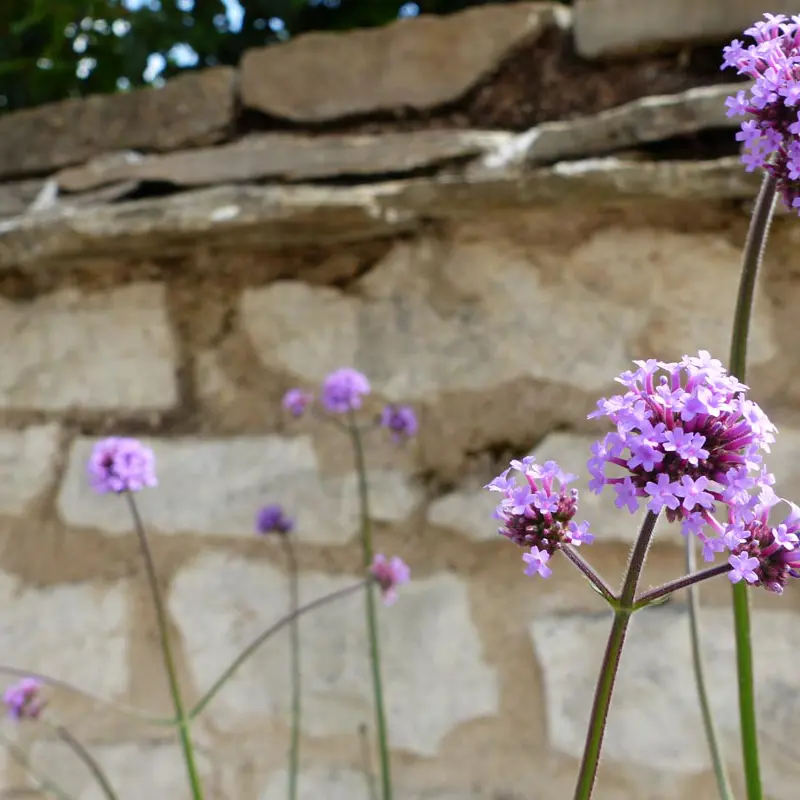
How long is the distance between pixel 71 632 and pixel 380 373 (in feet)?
1.84

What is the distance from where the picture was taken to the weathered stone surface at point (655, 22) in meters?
0.96

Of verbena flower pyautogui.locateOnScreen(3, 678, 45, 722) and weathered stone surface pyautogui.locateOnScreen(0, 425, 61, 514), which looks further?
weathered stone surface pyautogui.locateOnScreen(0, 425, 61, 514)

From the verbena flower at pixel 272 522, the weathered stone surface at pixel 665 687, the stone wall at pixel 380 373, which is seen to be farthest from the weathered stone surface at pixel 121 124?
the weathered stone surface at pixel 665 687

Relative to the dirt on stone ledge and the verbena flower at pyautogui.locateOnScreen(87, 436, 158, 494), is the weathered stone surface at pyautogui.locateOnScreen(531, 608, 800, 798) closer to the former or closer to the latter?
the verbena flower at pyautogui.locateOnScreen(87, 436, 158, 494)

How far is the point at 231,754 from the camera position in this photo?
41.9 inches

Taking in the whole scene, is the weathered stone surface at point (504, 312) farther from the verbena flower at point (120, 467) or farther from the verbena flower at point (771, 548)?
the verbena flower at point (771, 548)

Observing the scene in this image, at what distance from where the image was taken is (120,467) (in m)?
0.83

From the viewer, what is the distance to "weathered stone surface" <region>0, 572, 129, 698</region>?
3.68 ft

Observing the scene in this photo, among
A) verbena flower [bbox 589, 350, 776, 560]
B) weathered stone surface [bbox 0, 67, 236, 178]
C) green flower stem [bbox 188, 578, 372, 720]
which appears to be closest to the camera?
verbena flower [bbox 589, 350, 776, 560]

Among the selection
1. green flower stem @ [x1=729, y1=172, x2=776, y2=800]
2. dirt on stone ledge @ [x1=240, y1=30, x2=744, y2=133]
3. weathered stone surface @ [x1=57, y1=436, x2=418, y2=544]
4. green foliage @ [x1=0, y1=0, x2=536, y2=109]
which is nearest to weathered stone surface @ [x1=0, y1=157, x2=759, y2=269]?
dirt on stone ledge @ [x1=240, y1=30, x2=744, y2=133]

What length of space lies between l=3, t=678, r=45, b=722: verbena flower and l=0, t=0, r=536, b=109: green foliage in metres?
1.04

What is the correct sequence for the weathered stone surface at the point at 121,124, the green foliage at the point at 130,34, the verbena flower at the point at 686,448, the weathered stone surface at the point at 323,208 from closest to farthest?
the verbena flower at the point at 686,448
the weathered stone surface at the point at 323,208
the weathered stone surface at the point at 121,124
the green foliage at the point at 130,34

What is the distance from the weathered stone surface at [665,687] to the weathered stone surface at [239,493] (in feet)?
0.85

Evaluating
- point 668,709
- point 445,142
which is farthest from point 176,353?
point 668,709
